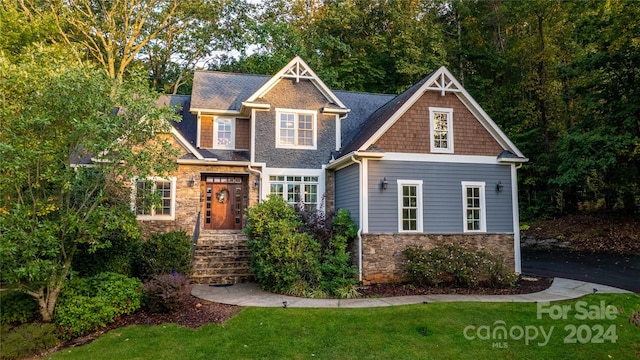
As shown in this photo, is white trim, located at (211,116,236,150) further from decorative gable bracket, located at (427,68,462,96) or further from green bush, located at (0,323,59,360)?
green bush, located at (0,323,59,360)

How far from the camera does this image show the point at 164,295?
842 cm

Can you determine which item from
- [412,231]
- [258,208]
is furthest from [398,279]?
[258,208]

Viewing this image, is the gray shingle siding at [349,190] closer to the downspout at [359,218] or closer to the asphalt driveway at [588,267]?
the downspout at [359,218]

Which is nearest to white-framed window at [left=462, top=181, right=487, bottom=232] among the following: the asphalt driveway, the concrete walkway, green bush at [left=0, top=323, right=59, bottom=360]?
the concrete walkway

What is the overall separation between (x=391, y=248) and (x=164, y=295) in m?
6.30

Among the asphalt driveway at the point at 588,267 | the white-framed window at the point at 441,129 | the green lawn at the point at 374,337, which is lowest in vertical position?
the green lawn at the point at 374,337

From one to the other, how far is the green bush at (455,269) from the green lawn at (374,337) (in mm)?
2088

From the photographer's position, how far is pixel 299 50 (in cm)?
2409

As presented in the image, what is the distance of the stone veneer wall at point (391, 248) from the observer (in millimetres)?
11461

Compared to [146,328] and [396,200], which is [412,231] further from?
[146,328]

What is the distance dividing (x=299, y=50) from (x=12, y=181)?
19134 mm

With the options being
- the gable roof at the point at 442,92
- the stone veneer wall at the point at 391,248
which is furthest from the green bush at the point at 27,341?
the gable roof at the point at 442,92

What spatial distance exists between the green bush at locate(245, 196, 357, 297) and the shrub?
7.74ft

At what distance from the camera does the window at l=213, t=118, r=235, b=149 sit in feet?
50.0
